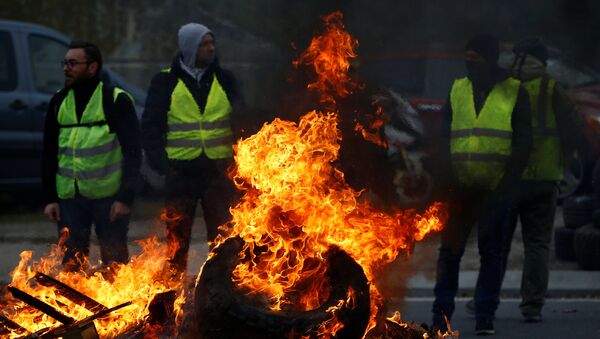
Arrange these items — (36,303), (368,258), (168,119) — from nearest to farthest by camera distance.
Answer: (36,303)
(368,258)
(168,119)

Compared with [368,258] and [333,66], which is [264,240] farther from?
[333,66]

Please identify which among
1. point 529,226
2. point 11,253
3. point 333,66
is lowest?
point 11,253

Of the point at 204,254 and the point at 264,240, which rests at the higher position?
the point at 264,240

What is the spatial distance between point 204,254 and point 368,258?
14.8 ft

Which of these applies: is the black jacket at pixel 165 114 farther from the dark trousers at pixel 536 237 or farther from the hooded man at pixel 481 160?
the dark trousers at pixel 536 237

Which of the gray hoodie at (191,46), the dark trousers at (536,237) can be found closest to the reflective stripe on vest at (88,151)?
the gray hoodie at (191,46)

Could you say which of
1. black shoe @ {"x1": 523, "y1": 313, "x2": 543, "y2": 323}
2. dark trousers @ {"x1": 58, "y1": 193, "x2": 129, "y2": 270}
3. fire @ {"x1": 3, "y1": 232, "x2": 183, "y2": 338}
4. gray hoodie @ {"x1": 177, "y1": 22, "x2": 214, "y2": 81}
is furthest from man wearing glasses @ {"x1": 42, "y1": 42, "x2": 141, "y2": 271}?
black shoe @ {"x1": 523, "y1": 313, "x2": 543, "y2": 323}

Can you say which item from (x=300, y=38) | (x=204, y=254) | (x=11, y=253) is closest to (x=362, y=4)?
(x=300, y=38)

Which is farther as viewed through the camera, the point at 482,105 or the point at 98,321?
the point at 482,105

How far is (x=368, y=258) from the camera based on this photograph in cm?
583

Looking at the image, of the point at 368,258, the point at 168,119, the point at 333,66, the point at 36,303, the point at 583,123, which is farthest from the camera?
the point at 583,123

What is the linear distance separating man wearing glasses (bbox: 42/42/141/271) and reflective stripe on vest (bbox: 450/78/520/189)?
2074 millimetres

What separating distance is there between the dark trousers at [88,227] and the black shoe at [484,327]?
236 centimetres

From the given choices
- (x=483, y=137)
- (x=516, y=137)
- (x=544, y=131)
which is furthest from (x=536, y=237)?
(x=483, y=137)
